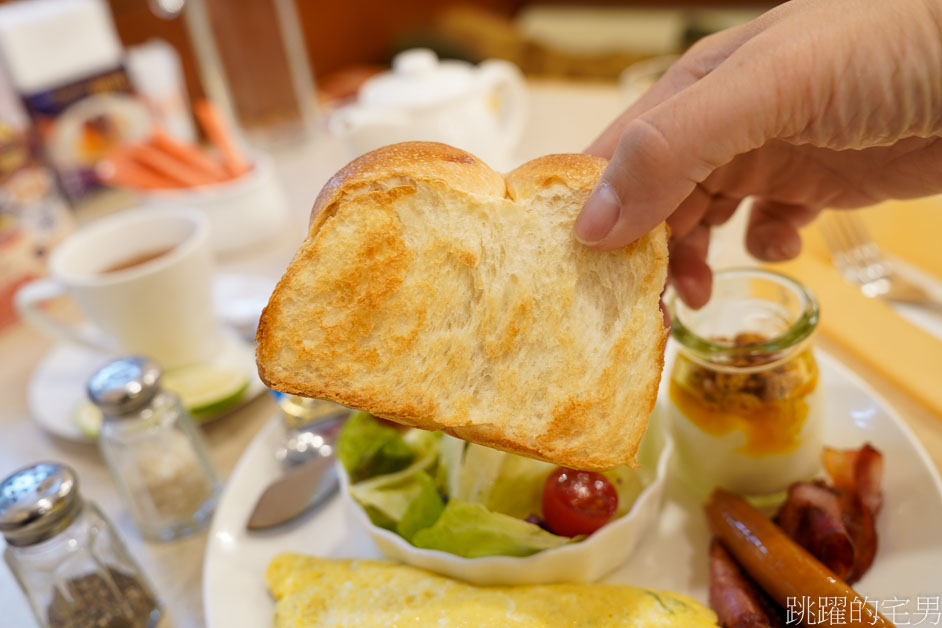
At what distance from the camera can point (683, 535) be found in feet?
4.14

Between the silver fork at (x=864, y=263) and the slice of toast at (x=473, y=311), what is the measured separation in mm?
1063

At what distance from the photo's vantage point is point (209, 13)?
2934mm

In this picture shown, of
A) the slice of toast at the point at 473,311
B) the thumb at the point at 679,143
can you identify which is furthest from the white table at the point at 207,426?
the thumb at the point at 679,143

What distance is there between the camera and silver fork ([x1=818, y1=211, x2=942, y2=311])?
176 cm

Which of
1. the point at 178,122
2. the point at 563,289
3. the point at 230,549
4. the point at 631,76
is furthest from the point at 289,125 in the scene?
the point at 563,289

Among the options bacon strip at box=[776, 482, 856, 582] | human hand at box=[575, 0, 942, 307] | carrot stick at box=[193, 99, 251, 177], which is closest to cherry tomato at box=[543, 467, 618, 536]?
bacon strip at box=[776, 482, 856, 582]

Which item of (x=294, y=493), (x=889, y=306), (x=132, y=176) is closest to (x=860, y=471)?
(x=889, y=306)

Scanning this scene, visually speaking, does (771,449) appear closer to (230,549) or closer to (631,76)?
(230,549)

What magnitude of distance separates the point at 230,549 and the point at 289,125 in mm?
2345

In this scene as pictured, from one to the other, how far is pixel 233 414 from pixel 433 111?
3.78ft

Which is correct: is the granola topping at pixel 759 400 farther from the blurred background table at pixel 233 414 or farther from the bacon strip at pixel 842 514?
the blurred background table at pixel 233 414

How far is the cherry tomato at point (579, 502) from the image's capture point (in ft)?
3.73

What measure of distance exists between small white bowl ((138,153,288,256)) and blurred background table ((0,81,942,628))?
3.0 inches

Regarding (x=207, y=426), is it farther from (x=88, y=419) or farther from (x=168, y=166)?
(x=168, y=166)
